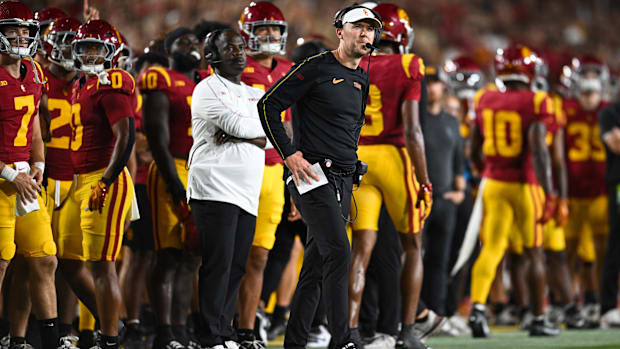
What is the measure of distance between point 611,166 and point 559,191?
888 millimetres

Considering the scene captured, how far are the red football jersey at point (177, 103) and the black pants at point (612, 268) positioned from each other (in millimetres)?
4289

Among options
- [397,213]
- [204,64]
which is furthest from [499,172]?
[204,64]

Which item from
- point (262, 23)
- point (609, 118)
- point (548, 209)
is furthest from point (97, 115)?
point (609, 118)

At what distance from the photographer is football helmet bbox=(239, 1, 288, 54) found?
6.98 metres

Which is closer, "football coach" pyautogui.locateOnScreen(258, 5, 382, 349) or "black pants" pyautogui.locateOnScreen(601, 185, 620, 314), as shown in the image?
"football coach" pyautogui.locateOnScreen(258, 5, 382, 349)

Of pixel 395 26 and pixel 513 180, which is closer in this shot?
pixel 395 26

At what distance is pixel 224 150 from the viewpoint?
5.88 meters

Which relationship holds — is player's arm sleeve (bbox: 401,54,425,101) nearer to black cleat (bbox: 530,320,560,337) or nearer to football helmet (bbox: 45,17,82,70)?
football helmet (bbox: 45,17,82,70)

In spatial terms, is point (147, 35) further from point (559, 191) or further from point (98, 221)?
point (98, 221)

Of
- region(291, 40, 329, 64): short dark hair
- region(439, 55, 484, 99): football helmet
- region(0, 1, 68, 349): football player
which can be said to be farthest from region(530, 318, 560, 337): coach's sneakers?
region(0, 1, 68, 349): football player

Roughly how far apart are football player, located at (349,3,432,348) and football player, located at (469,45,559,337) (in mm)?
1717

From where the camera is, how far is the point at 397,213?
652cm

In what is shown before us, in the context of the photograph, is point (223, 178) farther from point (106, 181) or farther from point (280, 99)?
point (280, 99)

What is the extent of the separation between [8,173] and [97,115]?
27.2 inches
